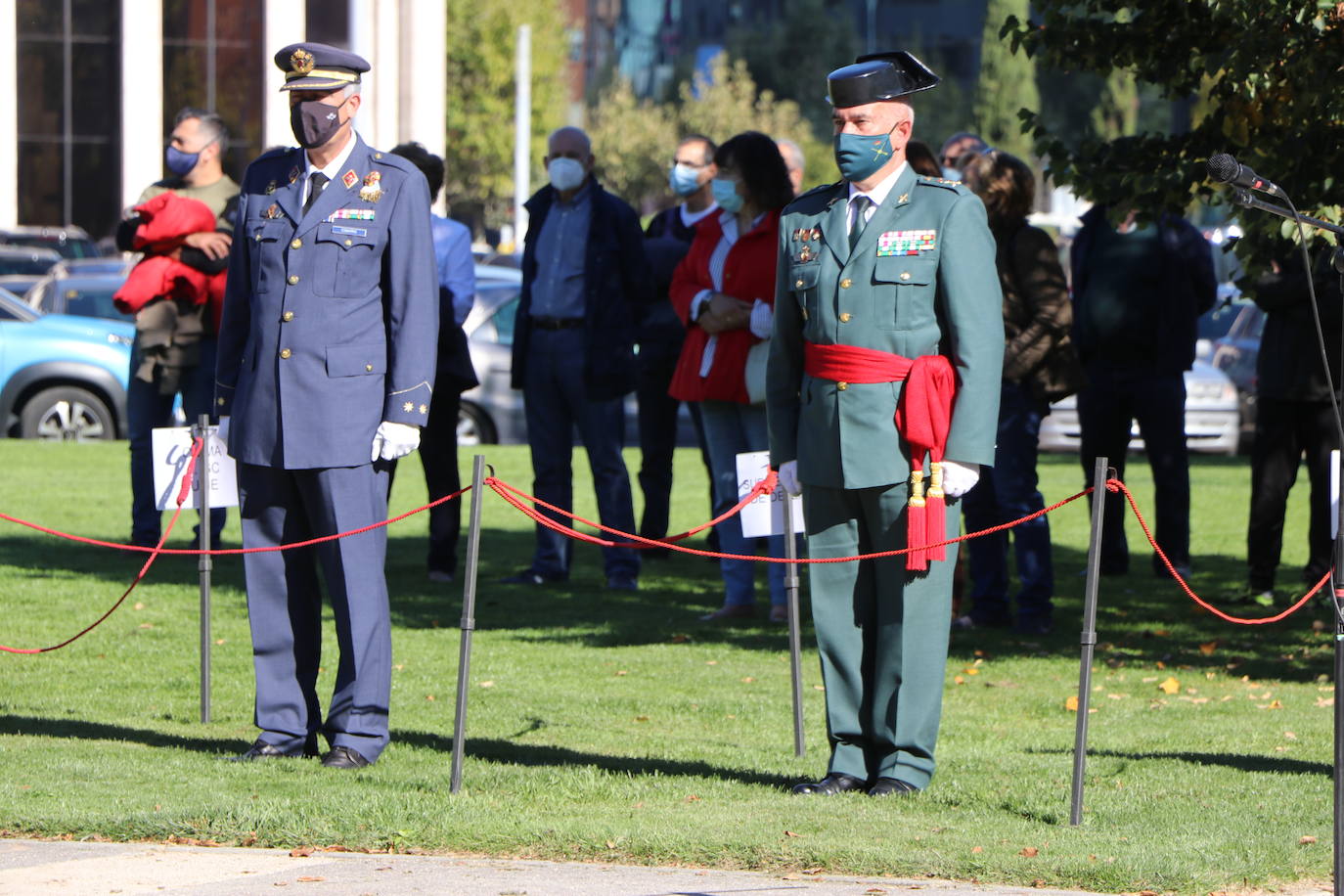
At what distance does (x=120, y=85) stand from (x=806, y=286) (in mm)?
46291

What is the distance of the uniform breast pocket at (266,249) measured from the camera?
6.85 m

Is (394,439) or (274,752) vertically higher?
(394,439)

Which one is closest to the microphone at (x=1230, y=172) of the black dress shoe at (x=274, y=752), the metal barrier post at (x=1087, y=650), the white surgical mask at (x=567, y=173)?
the metal barrier post at (x=1087, y=650)

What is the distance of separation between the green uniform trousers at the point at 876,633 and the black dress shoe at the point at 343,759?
1.49 metres

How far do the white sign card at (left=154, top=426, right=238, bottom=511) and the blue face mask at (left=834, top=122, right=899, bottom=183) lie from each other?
2.66 metres

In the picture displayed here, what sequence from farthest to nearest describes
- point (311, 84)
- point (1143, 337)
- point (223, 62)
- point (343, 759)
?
point (223, 62)
point (1143, 337)
point (343, 759)
point (311, 84)

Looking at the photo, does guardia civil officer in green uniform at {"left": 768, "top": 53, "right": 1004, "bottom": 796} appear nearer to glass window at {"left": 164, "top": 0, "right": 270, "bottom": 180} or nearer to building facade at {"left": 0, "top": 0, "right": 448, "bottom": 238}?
building facade at {"left": 0, "top": 0, "right": 448, "bottom": 238}

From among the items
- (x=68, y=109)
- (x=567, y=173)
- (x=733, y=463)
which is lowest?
(x=733, y=463)

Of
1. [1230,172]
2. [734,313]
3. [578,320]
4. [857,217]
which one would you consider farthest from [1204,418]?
[1230,172]

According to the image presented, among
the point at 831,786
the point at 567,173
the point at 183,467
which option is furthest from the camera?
the point at 567,173

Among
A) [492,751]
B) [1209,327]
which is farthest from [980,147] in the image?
[1209,327]

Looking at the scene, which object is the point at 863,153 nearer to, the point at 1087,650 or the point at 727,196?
the point at 1087,650

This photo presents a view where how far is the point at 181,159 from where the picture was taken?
37.4ft

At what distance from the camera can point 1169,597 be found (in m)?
11.4
